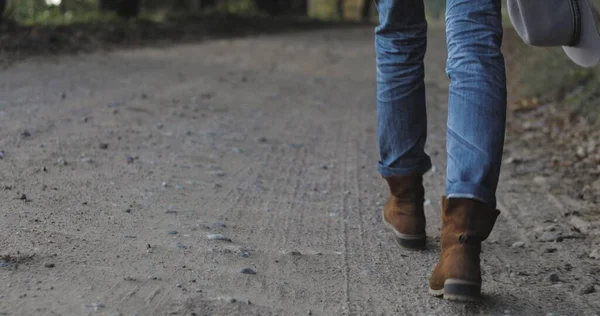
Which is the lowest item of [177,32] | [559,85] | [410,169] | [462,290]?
[177,32]

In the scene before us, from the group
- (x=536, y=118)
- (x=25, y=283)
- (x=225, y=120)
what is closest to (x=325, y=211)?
(x=25, y=283)

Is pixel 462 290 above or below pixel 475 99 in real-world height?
below

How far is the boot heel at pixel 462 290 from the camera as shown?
2.27 meters

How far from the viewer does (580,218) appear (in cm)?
360

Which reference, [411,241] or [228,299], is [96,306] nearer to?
[228,299]

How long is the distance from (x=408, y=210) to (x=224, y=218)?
2.42ft

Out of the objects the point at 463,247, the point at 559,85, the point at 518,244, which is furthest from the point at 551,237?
the point at 559,85

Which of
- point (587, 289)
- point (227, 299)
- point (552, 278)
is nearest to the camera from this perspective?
point (227, 299)

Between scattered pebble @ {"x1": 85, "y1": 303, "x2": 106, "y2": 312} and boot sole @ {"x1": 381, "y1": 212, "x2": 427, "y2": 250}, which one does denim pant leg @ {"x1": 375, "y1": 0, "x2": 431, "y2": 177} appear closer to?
boot sole @ {"x1": 381, "y1": 212, "x2": 427, "y2": 250}

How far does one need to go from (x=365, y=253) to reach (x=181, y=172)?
4.58 feet

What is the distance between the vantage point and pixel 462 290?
89.5 inches

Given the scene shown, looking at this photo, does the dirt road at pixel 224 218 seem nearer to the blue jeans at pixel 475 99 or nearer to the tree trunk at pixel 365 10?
the blue jeans at pixel 475 99

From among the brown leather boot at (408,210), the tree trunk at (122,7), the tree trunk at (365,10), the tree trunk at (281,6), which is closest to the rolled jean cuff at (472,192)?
the brown leather boot at (408,210)

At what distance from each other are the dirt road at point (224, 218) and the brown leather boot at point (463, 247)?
7cm
